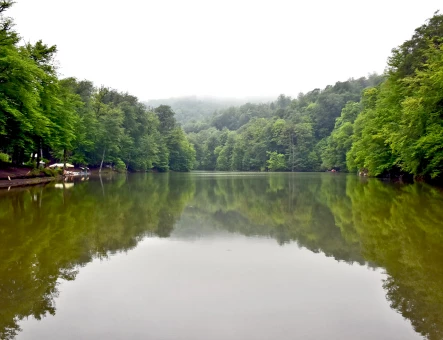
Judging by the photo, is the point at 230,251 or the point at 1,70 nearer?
the point at 230,251

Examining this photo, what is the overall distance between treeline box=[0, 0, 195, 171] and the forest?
10 cm

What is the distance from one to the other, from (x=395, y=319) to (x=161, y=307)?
2887mm

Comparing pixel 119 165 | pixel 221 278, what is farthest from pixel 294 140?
pixel 221 278

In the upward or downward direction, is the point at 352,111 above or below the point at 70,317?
above

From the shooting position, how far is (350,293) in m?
5.58

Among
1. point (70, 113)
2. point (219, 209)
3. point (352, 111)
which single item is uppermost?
point (352, 111)

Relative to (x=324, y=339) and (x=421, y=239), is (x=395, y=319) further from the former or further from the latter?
(x=421, y=239)

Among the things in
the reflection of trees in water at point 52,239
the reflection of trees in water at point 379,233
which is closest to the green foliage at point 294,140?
the reflection of trees in water at point 379,233

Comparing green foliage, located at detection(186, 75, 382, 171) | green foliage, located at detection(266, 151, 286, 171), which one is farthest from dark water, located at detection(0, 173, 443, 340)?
green foliage, located at detection(266, 151, 286, 171)

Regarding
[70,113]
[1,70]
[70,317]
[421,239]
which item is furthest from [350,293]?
[70,113]

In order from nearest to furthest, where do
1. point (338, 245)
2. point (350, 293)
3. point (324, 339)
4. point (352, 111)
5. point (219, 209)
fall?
point (324, 339)
point (350, 293)
point (338, 245)
point (219, 209)
point (352, 111)

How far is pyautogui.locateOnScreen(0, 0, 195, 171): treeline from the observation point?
2625 centimetres

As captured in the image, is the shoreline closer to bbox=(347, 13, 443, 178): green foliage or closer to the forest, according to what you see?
the forest

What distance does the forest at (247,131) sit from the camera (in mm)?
26109
